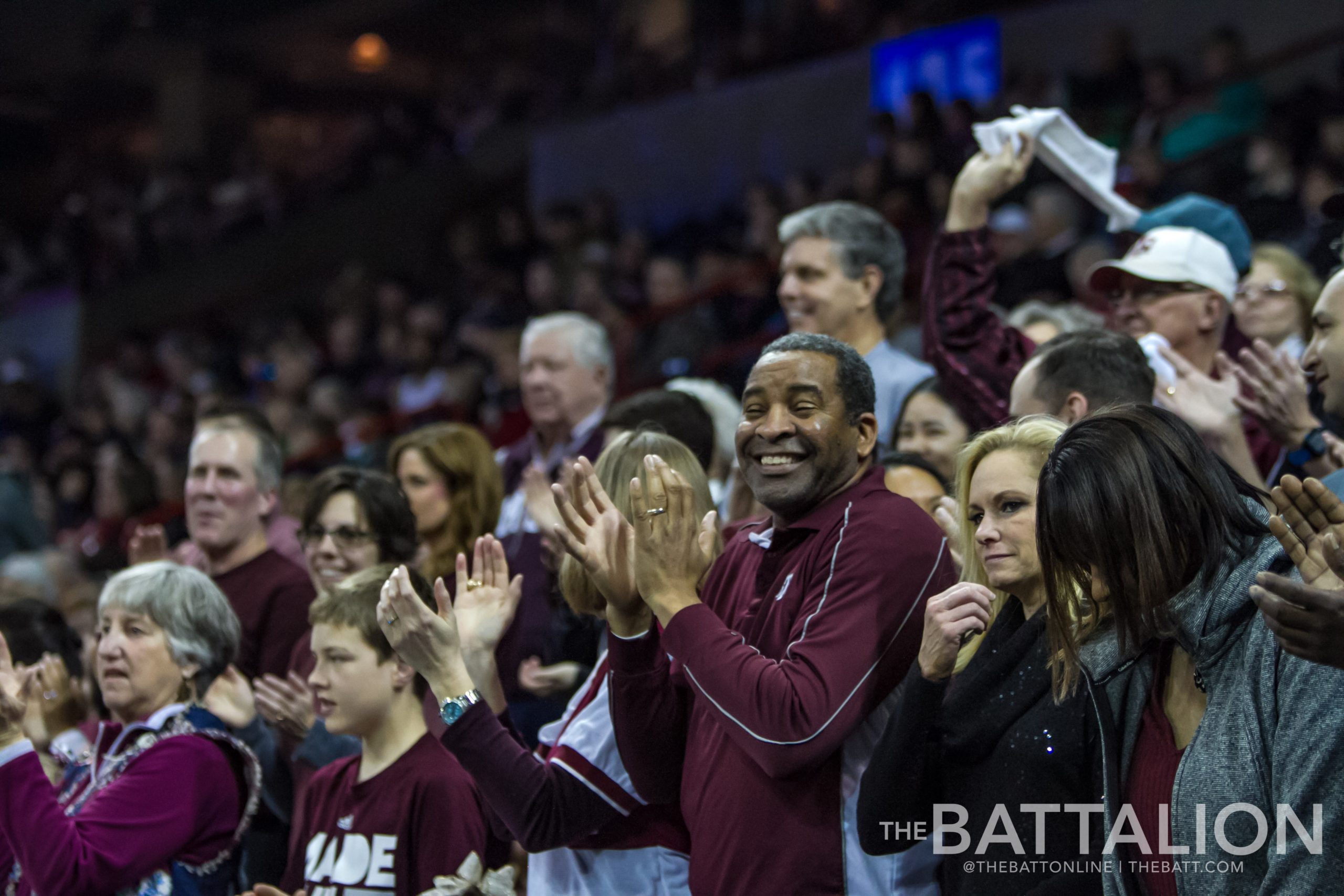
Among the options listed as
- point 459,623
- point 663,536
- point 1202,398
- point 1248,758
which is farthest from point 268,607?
point 1248,758

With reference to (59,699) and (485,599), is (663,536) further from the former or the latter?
(59,699)

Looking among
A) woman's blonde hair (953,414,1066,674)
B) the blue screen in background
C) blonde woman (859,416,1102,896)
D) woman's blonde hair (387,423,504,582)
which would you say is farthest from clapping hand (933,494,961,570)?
the blue screen in background

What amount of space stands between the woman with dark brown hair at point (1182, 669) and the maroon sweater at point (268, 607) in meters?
2.23

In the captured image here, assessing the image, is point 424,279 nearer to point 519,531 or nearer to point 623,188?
point 623,188

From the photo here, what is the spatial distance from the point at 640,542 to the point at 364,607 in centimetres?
90

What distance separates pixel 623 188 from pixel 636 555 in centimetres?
952

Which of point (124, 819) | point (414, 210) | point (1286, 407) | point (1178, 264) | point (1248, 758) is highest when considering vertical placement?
point (414, 210)

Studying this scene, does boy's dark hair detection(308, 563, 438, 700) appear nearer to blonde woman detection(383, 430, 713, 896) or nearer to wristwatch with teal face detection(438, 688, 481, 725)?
blonde woman detection(383, 430, 713, 896)

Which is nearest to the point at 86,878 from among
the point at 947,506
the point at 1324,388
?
the point at 947,506

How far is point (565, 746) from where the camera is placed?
2660 millimetres

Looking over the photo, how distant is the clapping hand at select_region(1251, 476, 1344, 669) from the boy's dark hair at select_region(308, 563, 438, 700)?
1737 mm

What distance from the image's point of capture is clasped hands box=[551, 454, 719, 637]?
237 centimetres

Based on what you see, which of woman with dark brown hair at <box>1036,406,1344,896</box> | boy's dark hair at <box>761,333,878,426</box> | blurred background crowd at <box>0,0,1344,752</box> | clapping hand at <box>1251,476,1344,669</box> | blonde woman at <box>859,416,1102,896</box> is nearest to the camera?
clapping hand at <box>1251,476,1344,669</box>

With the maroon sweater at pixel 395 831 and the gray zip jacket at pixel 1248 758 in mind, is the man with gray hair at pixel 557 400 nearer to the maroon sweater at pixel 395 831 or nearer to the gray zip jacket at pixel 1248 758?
the maroon sweater at pixel 395 831
